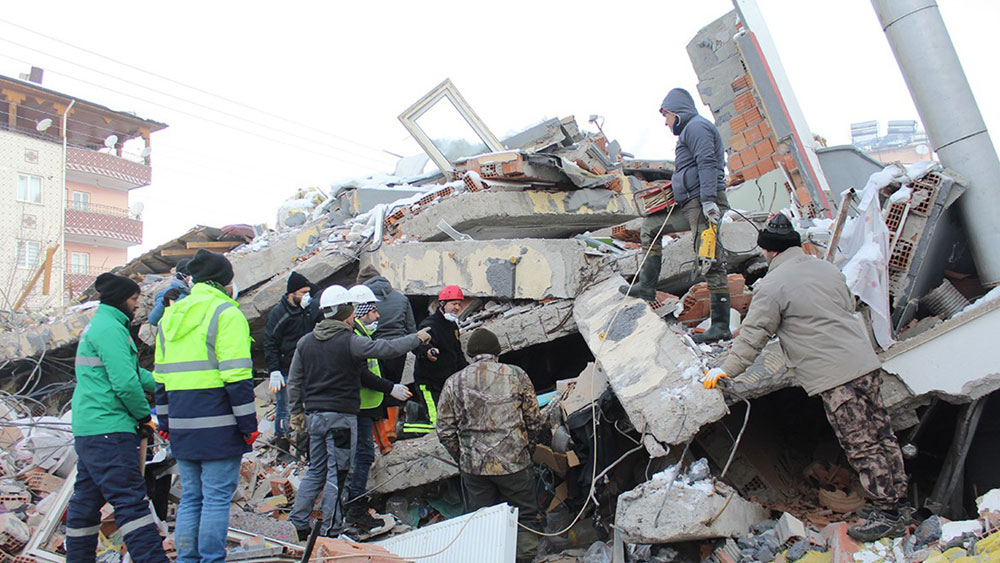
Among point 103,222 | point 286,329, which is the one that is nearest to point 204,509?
point 286,329

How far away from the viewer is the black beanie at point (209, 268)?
3775 mm

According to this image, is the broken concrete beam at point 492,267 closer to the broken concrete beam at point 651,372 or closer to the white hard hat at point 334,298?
the broken concrete beam at point 651,372

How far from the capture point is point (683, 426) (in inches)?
161

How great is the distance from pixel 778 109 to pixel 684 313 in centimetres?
462

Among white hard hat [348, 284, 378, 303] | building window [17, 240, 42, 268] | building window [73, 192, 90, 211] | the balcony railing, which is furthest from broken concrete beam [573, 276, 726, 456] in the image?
building window [73, 192, 90, 211]

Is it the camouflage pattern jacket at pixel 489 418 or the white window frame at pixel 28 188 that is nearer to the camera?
the camouflage pattern jacket at pixel 489 418

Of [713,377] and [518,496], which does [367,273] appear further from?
[713,377]

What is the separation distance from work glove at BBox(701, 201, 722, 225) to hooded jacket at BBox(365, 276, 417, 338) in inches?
110

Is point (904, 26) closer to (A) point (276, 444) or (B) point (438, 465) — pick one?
(B) point (438, 465)

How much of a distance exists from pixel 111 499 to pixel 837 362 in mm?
4088

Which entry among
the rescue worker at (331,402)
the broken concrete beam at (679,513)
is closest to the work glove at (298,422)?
the rescue worker at (331,402)

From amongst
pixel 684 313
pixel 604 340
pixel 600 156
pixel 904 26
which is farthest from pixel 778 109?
pixel 604 340

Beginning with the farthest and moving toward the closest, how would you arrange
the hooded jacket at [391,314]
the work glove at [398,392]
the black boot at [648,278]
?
the hooded jacket at [391,314] < the black boot at [648,278] < the work glove at [398,392]

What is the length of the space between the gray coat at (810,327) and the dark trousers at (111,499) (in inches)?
134
